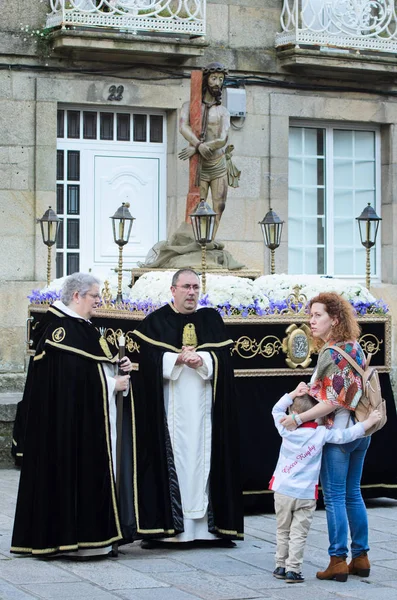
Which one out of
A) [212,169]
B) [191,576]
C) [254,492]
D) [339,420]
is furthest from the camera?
[212,169]

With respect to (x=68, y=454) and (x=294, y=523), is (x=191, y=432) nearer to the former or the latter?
(x=68, y=454)

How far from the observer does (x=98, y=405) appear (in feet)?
26.3

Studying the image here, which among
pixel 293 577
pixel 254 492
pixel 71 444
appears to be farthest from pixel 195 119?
pixel 293 577

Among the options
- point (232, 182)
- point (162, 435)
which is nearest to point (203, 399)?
point (162, 435)

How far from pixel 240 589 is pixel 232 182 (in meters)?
5.87

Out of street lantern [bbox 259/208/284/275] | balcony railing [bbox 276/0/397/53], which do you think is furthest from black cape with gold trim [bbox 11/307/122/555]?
balcony railing [bbox 276/0/397/53]

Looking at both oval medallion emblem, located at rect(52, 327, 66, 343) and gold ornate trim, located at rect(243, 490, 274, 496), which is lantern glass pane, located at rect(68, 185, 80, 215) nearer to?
gold ornate trim, located at rect(243, 490, 274, 496)

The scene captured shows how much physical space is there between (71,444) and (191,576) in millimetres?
1074

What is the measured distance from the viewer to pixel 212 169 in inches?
480

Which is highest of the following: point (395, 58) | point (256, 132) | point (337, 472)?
point (395, 58)

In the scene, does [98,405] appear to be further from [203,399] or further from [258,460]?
[258,460]

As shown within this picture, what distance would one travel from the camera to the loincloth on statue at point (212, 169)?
→ 40.0 feet

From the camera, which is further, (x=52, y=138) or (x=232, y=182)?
(x=52, y=138)

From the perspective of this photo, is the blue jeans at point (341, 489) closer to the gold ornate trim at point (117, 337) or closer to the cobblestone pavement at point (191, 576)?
the cobblestone pavement at point (191, 576)
